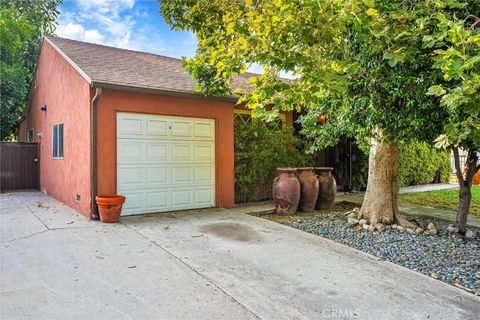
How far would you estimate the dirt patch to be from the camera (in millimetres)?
5441

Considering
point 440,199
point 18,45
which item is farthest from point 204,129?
point 18,45

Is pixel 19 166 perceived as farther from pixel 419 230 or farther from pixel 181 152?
pixel 419 230

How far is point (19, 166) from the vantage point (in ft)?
39.3

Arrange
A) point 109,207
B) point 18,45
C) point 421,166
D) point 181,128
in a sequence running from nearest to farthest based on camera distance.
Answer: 1. point 109,207
2. point 181,128
3. point 18,45
4. point 421,166

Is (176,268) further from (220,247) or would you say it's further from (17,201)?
(17,201)

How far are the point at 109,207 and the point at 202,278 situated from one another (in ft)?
10.9

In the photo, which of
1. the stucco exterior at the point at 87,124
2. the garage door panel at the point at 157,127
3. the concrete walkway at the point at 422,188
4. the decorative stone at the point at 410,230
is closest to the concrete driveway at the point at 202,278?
the stucco exterior at the point at 87,124

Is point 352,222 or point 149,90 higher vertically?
point 149,90

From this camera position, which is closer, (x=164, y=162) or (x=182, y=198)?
(x=164, y=162)

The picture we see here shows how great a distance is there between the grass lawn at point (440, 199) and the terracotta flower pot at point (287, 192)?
406cm

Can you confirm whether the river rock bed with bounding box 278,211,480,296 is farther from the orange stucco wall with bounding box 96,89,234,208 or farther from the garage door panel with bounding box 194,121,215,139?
the garage door panel with bounding box 194,121,215,139

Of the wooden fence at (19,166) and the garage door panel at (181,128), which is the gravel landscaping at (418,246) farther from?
the wooden fence at (19,166)

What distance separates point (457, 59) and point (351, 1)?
132cm

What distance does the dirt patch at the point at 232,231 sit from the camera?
544 cm
